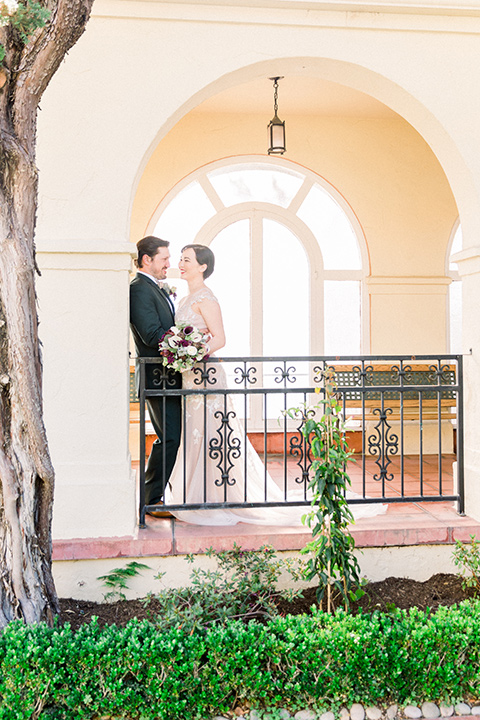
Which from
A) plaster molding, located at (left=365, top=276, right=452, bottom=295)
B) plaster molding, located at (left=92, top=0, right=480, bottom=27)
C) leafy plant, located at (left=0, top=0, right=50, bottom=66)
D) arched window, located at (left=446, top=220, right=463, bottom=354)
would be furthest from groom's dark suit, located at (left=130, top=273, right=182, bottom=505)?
arched window, located at (left=446, top=220, right=463, bottom=354)

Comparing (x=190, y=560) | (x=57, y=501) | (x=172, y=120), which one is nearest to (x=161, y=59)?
(x=172, y=120)

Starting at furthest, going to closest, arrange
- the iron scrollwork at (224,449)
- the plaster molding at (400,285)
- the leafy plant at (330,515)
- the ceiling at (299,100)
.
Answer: the plaster molding at (400,285) → the ceiling at (299,100) → the iron scrollwork at (224,449) → the leafy plant at (330,515)

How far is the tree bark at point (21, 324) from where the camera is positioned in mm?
2590

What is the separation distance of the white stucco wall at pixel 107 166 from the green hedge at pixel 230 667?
122cm

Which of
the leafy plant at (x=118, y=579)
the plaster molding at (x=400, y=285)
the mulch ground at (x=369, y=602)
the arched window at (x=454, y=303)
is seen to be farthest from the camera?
the arched window at (x=454, y=303)

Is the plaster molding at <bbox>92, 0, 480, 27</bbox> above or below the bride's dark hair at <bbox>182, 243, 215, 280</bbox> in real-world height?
above

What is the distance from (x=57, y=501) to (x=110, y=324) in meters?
1.17

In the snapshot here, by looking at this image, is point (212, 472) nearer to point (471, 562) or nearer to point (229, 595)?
point (229, 595)

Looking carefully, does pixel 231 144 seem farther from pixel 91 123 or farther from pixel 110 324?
pixel 110 324

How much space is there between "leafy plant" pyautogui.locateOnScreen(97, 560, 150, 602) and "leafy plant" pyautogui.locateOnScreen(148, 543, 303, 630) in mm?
242

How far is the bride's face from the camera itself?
4.53 m

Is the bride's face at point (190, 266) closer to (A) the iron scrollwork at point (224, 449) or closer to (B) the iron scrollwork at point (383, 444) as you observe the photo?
(A) the iron scrollwork at point (224, 449)

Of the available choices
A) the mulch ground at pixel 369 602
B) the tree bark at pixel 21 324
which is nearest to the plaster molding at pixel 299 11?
the tree bark at pixel 21 324

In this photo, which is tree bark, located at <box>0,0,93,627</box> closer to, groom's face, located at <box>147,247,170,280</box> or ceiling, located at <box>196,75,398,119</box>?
groom's face, located at <box>147,247,170,280</box>
